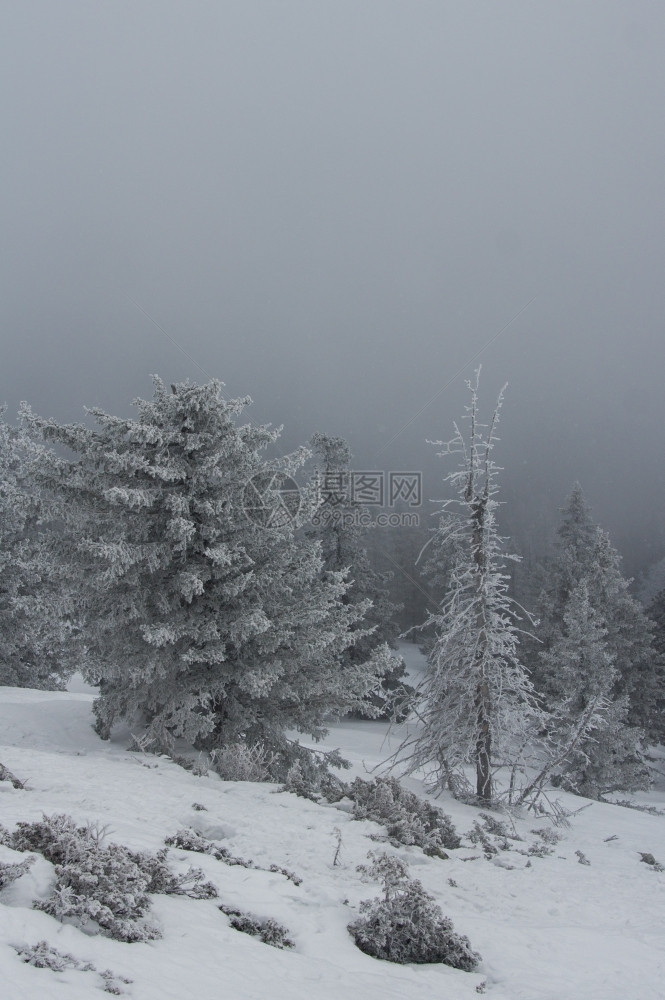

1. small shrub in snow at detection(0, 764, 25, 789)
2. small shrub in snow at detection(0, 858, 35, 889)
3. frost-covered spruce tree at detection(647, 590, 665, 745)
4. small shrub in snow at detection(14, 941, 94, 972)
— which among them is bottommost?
frost-covered spruce tree at detection(647, 590, 665, 745)

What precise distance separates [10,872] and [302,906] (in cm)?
273

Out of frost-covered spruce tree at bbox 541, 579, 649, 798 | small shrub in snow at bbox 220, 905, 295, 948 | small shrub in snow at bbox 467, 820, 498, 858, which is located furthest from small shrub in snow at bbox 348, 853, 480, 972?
frost-covered spruce tree at bbox 541, 579, 649, 798

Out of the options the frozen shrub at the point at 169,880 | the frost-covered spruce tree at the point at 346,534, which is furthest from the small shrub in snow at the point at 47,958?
the frost-covered spruce tree at the point at 346,534

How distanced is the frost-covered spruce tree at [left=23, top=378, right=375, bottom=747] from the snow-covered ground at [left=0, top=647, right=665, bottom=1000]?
63.9 inches

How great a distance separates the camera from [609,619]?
30.7 meters

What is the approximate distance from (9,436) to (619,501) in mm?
157533

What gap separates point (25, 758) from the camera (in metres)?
9.46

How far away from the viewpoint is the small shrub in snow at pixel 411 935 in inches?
205

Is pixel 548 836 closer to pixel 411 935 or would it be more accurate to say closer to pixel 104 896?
pixel 411 935

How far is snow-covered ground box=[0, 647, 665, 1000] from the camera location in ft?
12.9

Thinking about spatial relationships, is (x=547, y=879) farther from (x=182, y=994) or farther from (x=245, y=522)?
(x=245, y=522)

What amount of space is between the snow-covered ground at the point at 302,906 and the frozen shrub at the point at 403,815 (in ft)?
0.90

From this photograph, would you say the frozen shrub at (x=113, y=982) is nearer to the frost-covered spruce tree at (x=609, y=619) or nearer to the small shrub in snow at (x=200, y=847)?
the small shrub in snow at (x=200, y=847)

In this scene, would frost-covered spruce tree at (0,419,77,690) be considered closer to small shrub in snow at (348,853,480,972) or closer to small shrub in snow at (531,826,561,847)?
small shrub in snow at (531,826,561,847)
